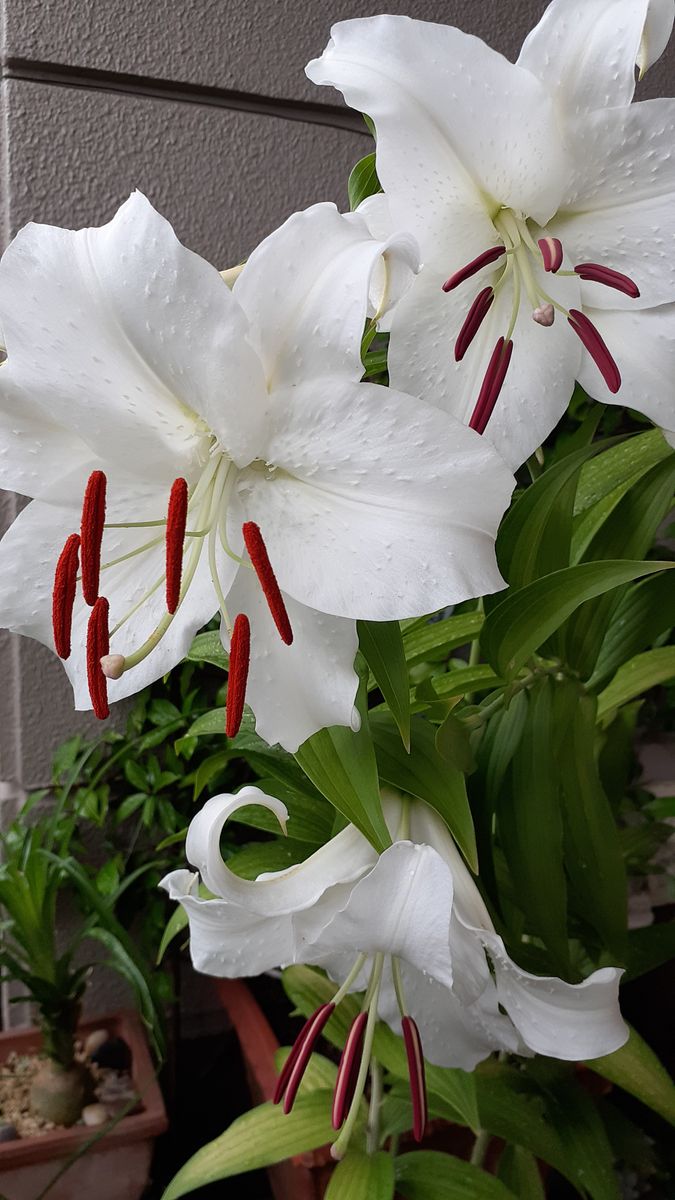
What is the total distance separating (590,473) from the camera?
0.62m

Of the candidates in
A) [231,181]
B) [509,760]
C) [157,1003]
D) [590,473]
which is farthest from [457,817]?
[231,181]

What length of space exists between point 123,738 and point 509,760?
70cm

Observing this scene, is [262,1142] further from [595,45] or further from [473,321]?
[595,45]

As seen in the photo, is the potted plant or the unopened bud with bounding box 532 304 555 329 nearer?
the unopened bud with bounding box 532 304 555 329

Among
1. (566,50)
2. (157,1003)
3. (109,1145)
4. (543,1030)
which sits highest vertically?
(566,50)

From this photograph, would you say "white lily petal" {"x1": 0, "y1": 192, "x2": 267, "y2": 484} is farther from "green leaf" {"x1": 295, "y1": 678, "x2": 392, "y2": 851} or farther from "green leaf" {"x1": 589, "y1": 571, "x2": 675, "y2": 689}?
"green leaf" {"x1": 589, "y1": 571, "x2": 675, "y2": 689}

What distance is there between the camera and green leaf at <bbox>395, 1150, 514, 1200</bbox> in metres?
0.64

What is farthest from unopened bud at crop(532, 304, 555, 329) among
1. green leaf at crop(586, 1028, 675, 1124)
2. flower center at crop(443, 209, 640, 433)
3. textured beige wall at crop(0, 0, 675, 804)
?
textured beige wall at crop(0, 0, 675, 804)

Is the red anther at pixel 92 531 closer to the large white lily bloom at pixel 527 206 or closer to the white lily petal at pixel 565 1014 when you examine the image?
the large white lily bloom at pixel 527 206

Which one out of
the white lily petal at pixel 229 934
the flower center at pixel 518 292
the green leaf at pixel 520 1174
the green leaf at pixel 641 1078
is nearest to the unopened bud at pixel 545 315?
the flower center at pixel 518 292

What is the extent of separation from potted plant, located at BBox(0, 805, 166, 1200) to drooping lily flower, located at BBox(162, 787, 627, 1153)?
0.43 metres

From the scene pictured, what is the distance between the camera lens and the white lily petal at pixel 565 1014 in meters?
0.45

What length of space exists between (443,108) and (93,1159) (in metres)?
1.06

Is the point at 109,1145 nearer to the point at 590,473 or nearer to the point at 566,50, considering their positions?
the point at 590,473
